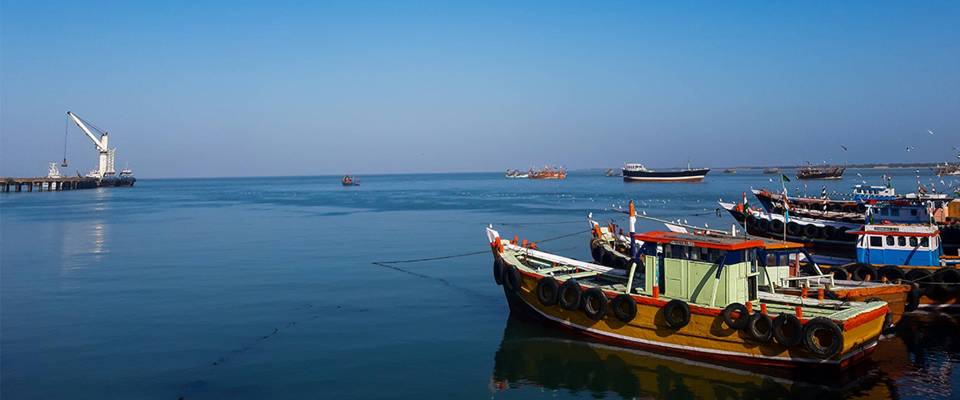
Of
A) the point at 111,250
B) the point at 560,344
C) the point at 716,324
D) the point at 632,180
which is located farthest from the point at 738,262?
the point at 632,180

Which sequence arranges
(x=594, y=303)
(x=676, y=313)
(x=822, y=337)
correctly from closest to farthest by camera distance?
(x=822, y=337), (x=676, y=313), (x=594, y=303)

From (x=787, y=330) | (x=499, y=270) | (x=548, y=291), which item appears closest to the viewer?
(x=787, y=330)

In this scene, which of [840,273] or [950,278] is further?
[840,273]

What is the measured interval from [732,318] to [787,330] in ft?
4.09

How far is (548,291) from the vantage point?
1995 cm

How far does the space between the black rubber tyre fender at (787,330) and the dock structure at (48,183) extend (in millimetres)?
155181

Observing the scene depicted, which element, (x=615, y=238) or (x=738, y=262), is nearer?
(x=738, y=262)

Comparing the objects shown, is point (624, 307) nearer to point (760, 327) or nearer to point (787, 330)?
point (760, 327)

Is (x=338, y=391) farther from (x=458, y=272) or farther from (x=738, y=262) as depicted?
(x=458, y=272)

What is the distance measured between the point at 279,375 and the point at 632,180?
156 m

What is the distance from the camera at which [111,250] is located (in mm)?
40875

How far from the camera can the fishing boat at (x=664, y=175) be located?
154625mm

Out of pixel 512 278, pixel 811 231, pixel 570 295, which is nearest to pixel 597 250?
pixel 512 278

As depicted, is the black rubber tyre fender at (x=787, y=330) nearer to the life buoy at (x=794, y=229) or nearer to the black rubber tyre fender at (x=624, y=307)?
the black rubber tyre fender at (x=624, y=307)
